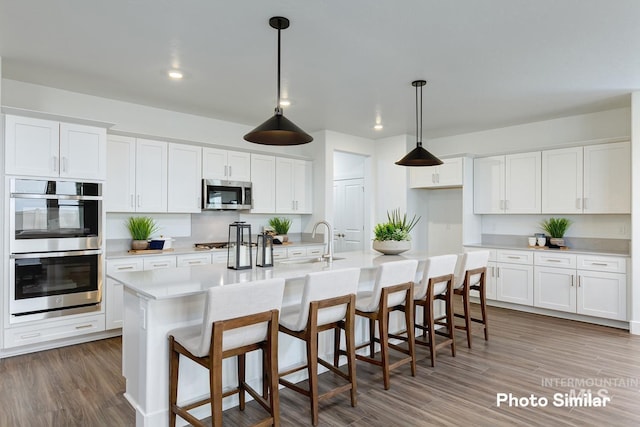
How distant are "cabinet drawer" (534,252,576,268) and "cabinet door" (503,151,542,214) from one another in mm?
655

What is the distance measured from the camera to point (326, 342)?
328 centimetres

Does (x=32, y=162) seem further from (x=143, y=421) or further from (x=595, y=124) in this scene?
(x=595, y=124)

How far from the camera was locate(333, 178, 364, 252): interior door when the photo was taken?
23.4ft

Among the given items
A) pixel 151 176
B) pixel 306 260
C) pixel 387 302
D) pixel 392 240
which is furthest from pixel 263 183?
pixel 387 302

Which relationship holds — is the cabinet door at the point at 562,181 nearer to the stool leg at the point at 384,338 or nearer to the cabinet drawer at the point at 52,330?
the stool leg at the point at 384,338

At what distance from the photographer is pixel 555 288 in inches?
198

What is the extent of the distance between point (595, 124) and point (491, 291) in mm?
2650

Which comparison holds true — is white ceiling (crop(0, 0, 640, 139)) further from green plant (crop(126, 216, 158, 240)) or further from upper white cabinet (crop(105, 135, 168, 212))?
green plant (crop(126, 216, 158, 240))

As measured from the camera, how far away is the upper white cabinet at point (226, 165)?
5.18 m

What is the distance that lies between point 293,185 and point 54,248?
3360mm

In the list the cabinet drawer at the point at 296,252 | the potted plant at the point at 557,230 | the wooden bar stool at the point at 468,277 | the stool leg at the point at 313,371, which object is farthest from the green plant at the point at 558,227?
the stool leg at the point at 313,371

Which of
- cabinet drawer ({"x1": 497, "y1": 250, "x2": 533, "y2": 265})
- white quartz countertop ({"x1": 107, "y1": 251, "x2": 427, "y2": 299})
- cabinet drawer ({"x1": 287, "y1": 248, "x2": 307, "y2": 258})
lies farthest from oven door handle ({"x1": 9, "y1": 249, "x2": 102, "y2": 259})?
cabinet drawer ({"x1": 497, "y1": 250, "x2": 533, "y2": 265})

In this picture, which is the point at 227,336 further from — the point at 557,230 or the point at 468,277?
the point at 557,230

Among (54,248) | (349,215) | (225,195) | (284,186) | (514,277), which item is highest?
(284,186)
